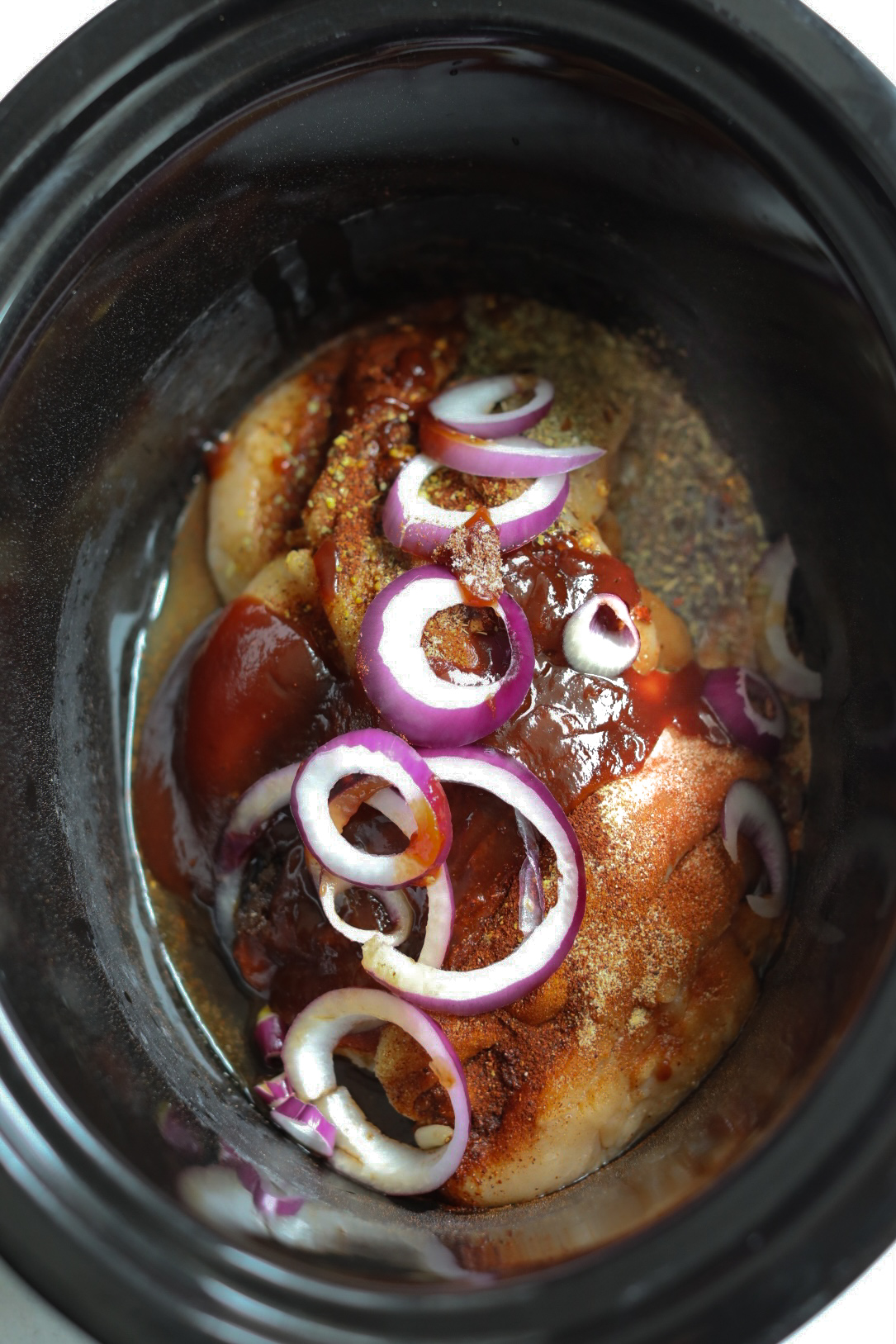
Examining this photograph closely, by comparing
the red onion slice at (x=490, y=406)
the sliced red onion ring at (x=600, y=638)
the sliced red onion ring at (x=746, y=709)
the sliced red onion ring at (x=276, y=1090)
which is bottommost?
the sliced red onion ring at (x=276, y=1090)

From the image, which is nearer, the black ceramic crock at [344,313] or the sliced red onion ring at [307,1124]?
the black ceramic crock at [344,313]

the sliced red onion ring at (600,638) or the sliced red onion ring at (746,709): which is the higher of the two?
the sliced red onion ring at (600,638)

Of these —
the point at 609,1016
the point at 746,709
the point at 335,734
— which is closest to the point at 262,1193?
the point at 609,1016

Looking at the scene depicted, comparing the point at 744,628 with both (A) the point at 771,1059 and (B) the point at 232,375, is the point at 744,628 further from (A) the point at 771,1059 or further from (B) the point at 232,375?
(B) the point at 232,375

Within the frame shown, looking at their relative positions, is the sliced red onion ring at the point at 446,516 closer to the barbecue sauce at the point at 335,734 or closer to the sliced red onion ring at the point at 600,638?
the barbecue sauce at the point at 335,734

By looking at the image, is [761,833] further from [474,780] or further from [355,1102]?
[355,1102]

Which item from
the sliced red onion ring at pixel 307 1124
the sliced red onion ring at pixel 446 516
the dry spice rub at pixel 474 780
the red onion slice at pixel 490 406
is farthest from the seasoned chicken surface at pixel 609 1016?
the red onion slice at pixel 490 406

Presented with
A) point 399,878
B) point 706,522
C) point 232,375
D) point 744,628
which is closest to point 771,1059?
point 399,878

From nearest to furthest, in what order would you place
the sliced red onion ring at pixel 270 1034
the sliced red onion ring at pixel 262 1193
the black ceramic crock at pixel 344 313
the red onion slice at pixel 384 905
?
the black ceramic crock at pixel 344 313 < the sliced red onion ring at pixel 262 1193 < the red onion slice at pixel 384 905 < the sliced red onion ring at pixel 270 1034
